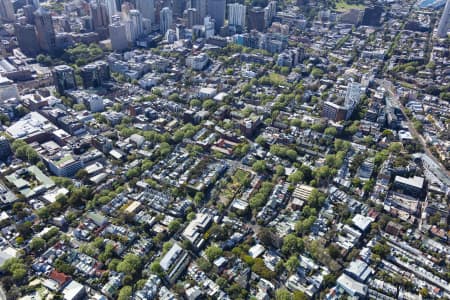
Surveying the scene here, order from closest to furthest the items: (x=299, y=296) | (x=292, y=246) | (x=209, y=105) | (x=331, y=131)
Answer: (x=299, y=296)
(x=292, y=246)
(x=331, y=131)
(x=209, y=105)

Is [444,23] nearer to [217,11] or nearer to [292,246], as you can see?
[217,11]

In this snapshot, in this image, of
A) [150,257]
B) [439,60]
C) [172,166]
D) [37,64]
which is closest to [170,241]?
[150,257]

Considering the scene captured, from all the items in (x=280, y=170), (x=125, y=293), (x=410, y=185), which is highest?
(x=410, y=185)

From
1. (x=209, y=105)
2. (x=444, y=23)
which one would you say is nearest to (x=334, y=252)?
(x=209, y=105)

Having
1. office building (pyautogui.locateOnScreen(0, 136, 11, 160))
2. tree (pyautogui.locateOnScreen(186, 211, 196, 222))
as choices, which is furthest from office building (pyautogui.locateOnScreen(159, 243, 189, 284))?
office building (pyautogui.locateOnScreen(0, 136, 11, 160))

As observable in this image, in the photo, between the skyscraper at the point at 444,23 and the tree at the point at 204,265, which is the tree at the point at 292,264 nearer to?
the tree at the point at 204,265

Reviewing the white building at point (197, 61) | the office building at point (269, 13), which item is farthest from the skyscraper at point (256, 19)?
the white building at point (197, 61)
